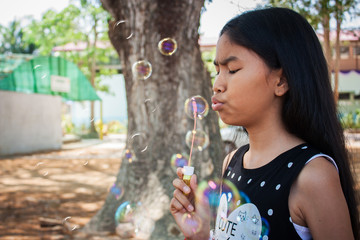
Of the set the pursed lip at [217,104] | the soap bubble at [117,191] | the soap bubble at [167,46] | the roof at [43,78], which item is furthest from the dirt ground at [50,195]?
the roof at [43,78]

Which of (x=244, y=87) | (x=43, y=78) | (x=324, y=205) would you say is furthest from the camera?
(x=43, y=78)

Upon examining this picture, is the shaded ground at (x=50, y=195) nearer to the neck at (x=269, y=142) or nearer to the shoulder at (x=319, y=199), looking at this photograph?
the neck at (x=269, y=142)

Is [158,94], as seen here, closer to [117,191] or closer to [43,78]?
[117,191]

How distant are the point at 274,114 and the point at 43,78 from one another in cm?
1218

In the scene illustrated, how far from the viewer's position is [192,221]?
1.24m

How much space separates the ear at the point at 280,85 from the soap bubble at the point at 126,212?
267cm

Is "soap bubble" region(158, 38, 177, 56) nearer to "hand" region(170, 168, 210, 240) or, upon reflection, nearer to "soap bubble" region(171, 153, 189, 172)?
"soap bubble" region(171, 153, 189, 172)

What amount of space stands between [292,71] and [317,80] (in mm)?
92

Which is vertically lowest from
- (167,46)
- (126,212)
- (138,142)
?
(126,212)

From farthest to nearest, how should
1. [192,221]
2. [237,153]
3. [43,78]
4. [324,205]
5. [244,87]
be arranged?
[43,78] → [237,153] → [192,221] → [244,87] → [324,205]

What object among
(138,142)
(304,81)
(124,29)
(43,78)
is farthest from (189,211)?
(43,78)

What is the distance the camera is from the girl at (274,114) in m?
1.07

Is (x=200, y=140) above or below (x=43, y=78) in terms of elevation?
below

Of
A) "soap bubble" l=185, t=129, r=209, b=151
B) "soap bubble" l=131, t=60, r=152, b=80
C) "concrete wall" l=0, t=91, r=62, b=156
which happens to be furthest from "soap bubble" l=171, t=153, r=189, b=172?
"concrete wall" l=0, t=91, r=62, b=156
